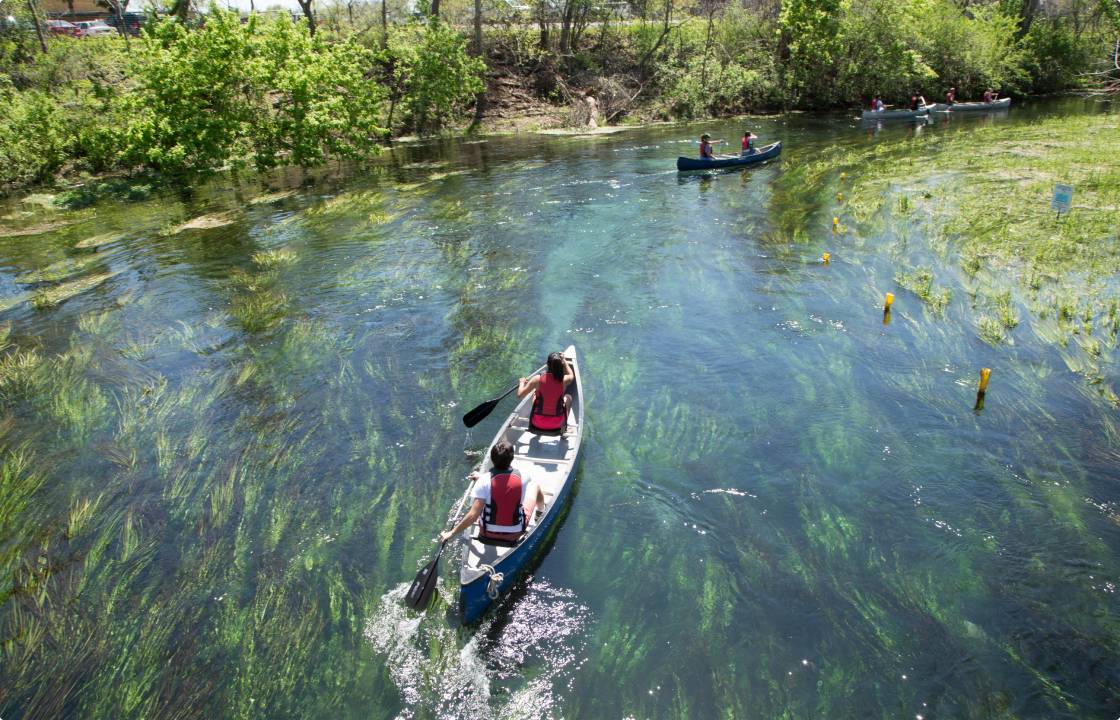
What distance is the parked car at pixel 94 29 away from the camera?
139 ft

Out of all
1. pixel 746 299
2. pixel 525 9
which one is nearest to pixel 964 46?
pixel 525 9

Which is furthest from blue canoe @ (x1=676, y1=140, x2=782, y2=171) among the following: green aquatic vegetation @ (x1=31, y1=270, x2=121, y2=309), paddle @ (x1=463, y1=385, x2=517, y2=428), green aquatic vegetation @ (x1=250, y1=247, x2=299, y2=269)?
green aquatic vegetation @ (x1=31, y1=270, x2=121, y2=309)

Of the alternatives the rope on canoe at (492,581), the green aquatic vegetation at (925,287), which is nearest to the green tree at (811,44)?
the green aquatic vegetation at (925,287)

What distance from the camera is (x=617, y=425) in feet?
35.1

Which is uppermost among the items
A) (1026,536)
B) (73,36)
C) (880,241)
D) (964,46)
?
(73,36)

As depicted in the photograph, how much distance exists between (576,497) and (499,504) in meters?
1.94

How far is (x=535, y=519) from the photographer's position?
25.7 feet

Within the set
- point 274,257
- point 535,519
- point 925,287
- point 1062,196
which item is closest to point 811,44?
Result: point 1062,196

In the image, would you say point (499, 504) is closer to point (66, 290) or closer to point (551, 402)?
point (551, 402)

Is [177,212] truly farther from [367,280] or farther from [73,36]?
[73,36]

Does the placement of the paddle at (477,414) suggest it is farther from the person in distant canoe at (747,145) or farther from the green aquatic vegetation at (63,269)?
the person in distant canoe at (747,145)

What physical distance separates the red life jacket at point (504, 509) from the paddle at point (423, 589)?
80 cm

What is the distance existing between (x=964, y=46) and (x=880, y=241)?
1443 inches

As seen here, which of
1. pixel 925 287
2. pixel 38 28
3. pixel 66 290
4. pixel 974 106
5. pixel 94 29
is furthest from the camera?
pixel 94 29
